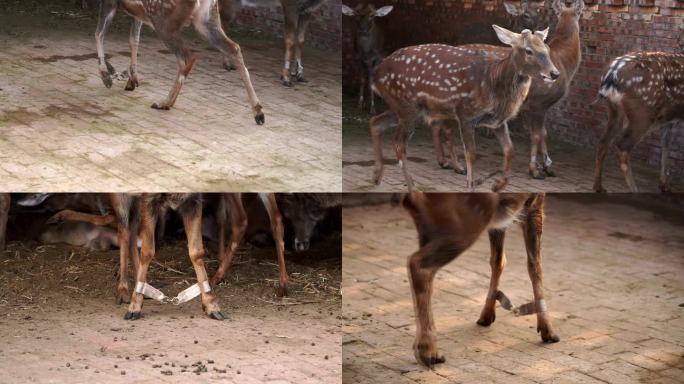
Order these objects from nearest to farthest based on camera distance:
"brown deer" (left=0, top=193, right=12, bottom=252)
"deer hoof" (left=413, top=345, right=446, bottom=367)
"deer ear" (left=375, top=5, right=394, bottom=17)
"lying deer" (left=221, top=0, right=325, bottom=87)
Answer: "deer hoof" (left=413, top=345, right=446, bottom=367) < "brown deer" (left=0, top=193, right=12, bottom=252) < "deer ear" (left=375, top=5, right=394, bottom=17) < "lying deer" (left=221, top=0, right=325, bottom=87)

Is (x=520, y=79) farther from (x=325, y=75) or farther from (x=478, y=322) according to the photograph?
(x=325, y=75)

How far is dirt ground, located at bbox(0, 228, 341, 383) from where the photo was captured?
153 inches

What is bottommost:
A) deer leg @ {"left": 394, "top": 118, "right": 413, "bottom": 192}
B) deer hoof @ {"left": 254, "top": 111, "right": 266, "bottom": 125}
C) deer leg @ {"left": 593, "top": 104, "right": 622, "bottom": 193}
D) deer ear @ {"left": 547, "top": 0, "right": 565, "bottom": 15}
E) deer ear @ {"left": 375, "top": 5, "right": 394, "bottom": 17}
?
deer hoof @ {"left": 254, "top": 111, "right": 266, "bottom": 125}

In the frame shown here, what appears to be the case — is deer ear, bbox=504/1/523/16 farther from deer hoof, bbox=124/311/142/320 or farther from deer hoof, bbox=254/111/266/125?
deer hoof, bbox=124/311/142/320

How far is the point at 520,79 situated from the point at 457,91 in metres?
0.31

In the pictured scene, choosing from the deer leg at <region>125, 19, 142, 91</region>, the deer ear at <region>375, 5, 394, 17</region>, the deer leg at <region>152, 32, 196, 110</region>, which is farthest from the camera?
the deer leg at <region>125, 19, 142, 91</region>

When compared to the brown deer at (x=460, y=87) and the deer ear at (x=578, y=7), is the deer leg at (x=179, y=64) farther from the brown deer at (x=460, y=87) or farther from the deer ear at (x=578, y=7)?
the deer ear at (x=578, y=7)

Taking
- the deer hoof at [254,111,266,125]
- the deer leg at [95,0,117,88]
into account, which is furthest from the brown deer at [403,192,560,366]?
the deer leg at [95,0,117,88]

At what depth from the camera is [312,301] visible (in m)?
4.55

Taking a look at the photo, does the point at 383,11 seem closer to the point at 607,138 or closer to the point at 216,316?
the point at 607,138

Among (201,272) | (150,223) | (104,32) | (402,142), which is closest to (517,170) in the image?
(402,142)

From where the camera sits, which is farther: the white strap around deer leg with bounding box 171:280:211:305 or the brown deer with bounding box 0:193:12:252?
the brown deer with bounding box 0:193:12:252

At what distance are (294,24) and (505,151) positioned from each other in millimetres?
2135

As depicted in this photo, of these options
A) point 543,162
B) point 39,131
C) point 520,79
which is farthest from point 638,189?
point 39,131
